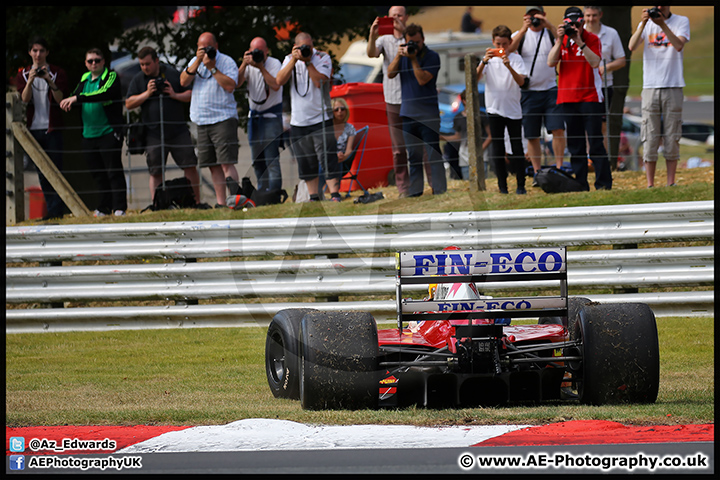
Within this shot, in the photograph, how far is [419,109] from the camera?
10297 mm

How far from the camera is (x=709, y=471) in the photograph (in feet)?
12.8

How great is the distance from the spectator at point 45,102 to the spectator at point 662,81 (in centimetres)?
689

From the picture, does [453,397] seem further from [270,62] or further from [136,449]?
A: [270,62]

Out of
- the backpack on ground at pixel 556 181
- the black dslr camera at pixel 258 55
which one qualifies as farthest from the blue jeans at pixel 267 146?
the backpack on ground at pixel 556 181

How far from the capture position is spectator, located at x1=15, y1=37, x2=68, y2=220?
11062mm

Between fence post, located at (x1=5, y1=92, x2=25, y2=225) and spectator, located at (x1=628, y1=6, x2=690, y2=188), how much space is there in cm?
744

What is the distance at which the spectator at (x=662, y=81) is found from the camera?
9859 millimetres

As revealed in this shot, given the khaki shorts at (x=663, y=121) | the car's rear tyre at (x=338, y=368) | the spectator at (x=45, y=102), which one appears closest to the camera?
the car's rear tyre at (x=338, y=368)

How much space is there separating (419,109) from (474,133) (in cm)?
68

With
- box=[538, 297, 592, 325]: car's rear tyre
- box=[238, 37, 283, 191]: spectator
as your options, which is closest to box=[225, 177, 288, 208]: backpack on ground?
box=[238, 37, 283, 191]: spectator

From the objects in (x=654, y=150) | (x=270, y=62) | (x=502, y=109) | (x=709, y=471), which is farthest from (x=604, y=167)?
(x=709, y=471)

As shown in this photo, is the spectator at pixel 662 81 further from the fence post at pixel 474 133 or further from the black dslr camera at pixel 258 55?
the black dslr camera at pixel 258 55

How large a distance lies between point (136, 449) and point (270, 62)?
7070 millimetres

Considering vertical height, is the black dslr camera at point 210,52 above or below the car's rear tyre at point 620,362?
above
